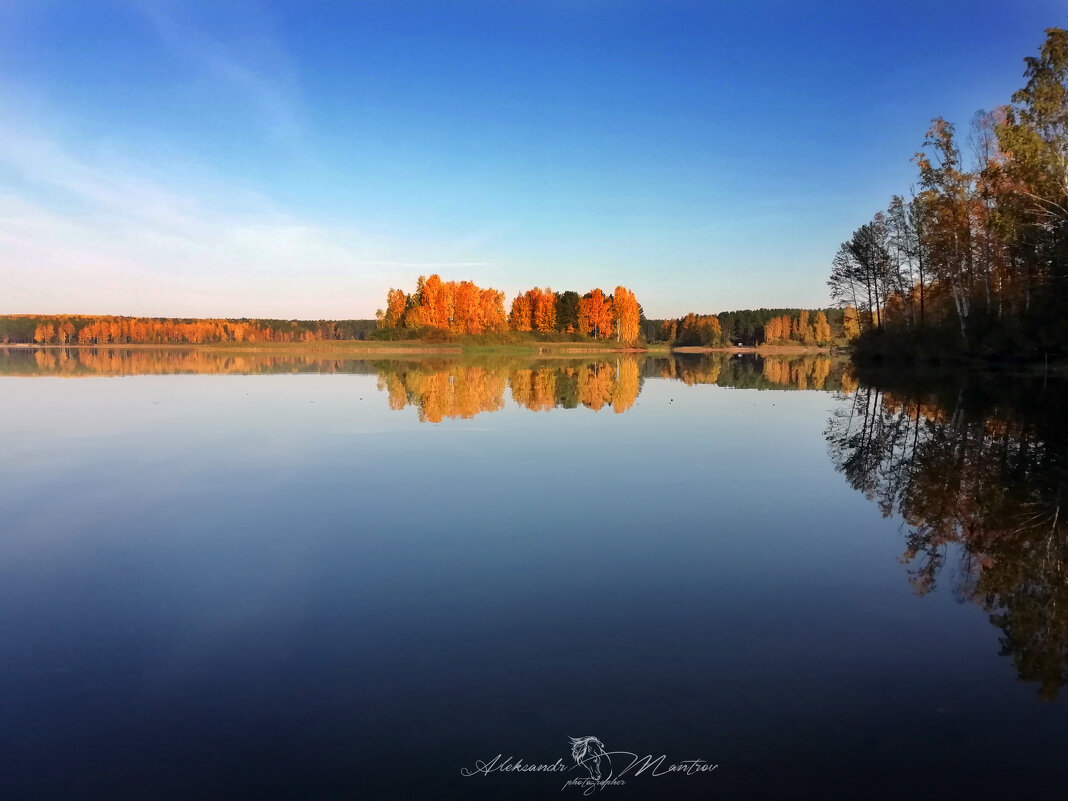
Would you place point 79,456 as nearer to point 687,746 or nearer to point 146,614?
point 146,614

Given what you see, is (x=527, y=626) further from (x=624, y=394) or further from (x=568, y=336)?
(x=568, y=336)

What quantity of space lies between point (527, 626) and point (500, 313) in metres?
119

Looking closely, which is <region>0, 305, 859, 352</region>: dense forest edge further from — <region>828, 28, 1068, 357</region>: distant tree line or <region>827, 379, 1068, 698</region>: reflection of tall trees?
<region>827, 379, 1068, 698</region>: reflection of tall trees

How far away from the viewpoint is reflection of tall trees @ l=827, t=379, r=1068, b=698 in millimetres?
6086

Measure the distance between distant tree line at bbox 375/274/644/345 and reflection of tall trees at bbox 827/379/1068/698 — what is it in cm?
8718

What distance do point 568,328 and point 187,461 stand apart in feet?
376

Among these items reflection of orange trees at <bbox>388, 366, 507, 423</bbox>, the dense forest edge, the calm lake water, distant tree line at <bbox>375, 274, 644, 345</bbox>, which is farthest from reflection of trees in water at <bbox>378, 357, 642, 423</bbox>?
distant tree line at <bbox>375, 274, 644, 345</bbox>

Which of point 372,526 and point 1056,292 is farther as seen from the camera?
point 1056,292

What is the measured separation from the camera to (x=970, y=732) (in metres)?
4.29

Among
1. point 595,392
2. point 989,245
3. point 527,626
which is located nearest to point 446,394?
point 595,392

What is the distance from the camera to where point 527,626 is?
5695 millimetres

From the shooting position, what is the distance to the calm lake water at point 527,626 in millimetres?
3979

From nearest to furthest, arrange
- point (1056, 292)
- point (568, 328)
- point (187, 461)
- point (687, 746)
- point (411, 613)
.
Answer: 1. point (687, 746)
2. point (411, 613)
3. point (187, 461)
4. point (1056, 292)
5. point (568, 328)

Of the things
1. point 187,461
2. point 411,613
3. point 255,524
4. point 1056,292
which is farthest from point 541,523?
point 1056,292
